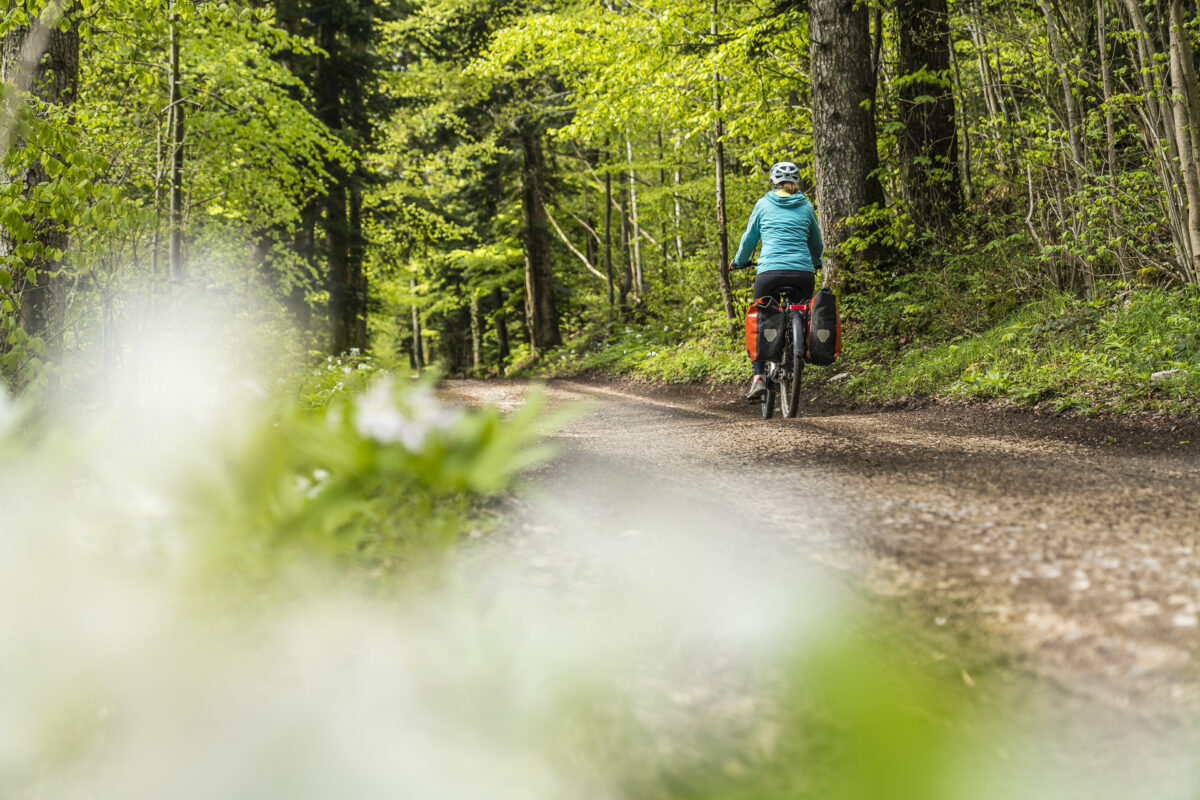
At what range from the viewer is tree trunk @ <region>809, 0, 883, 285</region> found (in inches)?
406

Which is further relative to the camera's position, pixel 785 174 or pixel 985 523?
pixel 785 174

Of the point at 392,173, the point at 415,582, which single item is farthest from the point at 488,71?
the point at 415,582

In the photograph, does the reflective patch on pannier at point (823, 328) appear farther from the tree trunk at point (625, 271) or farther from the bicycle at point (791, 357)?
the tree trunk at point (625, 271)

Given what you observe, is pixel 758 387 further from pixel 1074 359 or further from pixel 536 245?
pixel 536 245

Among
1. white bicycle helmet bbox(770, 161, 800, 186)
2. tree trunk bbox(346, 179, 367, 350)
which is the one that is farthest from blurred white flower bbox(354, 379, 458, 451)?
tree trunk bbox(346, 179, 367, 350)

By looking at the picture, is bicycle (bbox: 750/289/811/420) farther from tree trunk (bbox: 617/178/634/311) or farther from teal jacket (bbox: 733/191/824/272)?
tree trunk (bbox: 617/178/634/311)

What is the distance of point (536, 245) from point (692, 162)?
4791 mm

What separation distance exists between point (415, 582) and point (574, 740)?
26.7 inches

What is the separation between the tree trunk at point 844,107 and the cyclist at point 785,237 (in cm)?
377

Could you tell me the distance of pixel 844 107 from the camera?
1035 centimetres

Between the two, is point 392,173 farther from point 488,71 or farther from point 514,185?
point 488,71

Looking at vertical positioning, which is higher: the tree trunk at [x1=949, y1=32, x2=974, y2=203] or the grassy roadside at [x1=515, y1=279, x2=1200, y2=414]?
the tree trunk at [x1=949, y1=32, x2=974, y2=203]

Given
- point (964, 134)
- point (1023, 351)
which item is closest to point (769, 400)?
point (1023, 351)

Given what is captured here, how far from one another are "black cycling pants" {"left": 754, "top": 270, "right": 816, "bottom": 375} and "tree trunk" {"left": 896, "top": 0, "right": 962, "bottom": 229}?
14.9ft
